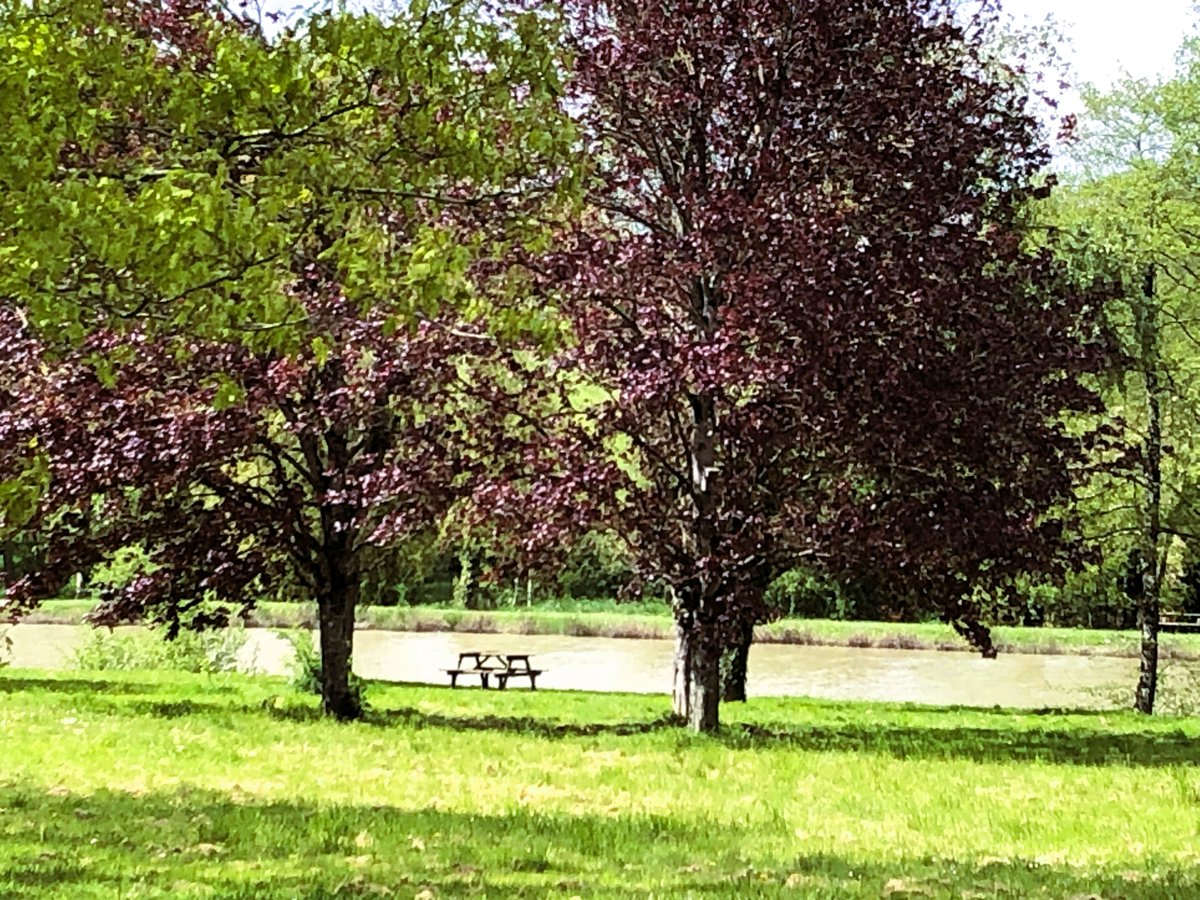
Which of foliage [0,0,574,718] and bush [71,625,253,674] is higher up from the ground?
foliage [0,0,574,718]

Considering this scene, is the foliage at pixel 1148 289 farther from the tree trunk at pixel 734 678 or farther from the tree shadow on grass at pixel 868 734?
the tree trunk at pixel 734 678

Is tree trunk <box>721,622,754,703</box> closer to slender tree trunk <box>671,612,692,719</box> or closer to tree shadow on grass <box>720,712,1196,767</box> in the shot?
tree shadow on grass <box>720,712,1196,767</box>

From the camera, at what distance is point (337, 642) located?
46.8 feet

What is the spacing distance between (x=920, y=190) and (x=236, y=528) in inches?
303

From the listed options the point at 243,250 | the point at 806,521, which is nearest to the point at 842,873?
the point at 243,250

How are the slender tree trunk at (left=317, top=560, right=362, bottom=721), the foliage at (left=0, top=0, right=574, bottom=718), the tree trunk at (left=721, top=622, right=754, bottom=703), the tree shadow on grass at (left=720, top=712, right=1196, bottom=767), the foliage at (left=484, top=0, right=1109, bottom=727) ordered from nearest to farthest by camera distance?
the foliage at (left=0, top=0, right=574, bottom=718)
the foliage at (left=484, top=0, right=1109, bottom=727)
the tree shadow on grass at (left=720, top=712, right=1196, bottom=767)
the slender tree trunk at (left=317, top=560, right=362, bottom=721)
the tree trunk at (left=721, top=622, right=754, bottom=703)

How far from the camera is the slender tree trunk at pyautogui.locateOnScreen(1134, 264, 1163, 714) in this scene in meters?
18.3

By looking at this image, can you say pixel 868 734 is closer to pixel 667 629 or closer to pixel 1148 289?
pixel 1148 289

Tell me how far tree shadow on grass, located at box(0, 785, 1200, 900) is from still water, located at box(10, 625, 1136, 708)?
12.6 metres

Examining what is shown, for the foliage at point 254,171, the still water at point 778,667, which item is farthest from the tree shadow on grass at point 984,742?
the still water at point 778,667

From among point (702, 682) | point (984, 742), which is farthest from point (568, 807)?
point (984, 742)

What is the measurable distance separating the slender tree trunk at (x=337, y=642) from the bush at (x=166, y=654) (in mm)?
8353

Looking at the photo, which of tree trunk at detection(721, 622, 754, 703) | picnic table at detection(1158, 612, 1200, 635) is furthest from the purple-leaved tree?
picnic table at detection(1158, 612, 1200, 635)

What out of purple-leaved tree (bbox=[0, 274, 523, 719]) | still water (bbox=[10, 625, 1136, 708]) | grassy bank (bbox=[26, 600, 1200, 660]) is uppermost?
purple-leaved tree (bbox=[0, 274, 523, 719])
